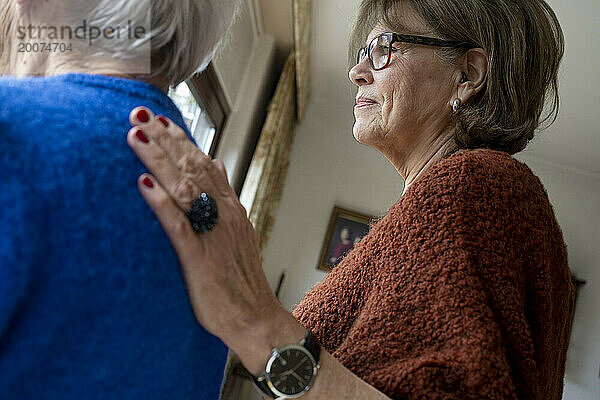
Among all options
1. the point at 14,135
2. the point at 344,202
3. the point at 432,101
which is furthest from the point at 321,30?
the point at 14,135

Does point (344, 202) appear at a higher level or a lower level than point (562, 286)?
lower

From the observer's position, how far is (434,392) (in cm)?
78

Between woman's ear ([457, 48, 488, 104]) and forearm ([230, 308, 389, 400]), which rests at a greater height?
woman's ear ([457, 48, 488, 104])

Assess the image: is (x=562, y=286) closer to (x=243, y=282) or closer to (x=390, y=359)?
(x=390, y=359)

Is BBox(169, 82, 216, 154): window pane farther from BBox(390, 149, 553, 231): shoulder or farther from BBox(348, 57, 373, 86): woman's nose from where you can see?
BBox(390, 149, 553, 231): shoulder

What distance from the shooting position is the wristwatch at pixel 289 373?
31.3 inches

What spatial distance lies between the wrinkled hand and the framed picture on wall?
4357mm

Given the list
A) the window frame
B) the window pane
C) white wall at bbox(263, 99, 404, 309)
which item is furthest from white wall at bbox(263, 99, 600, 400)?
the window pane

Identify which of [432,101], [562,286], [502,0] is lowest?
[562,286]

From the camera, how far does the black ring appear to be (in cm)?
72

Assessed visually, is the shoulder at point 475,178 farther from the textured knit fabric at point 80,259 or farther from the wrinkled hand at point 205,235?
the textured knit fabric at point 80,259

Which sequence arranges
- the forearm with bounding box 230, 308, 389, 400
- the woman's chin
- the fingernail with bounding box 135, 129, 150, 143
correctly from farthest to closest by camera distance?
the woman's chin < the forearm with bounding box 230, 308, 389, 400 < the fingernail with bounding box 135, 129, 150, 143

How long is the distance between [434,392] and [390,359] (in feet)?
0.26

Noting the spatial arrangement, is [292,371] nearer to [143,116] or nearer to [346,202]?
[143,116]
